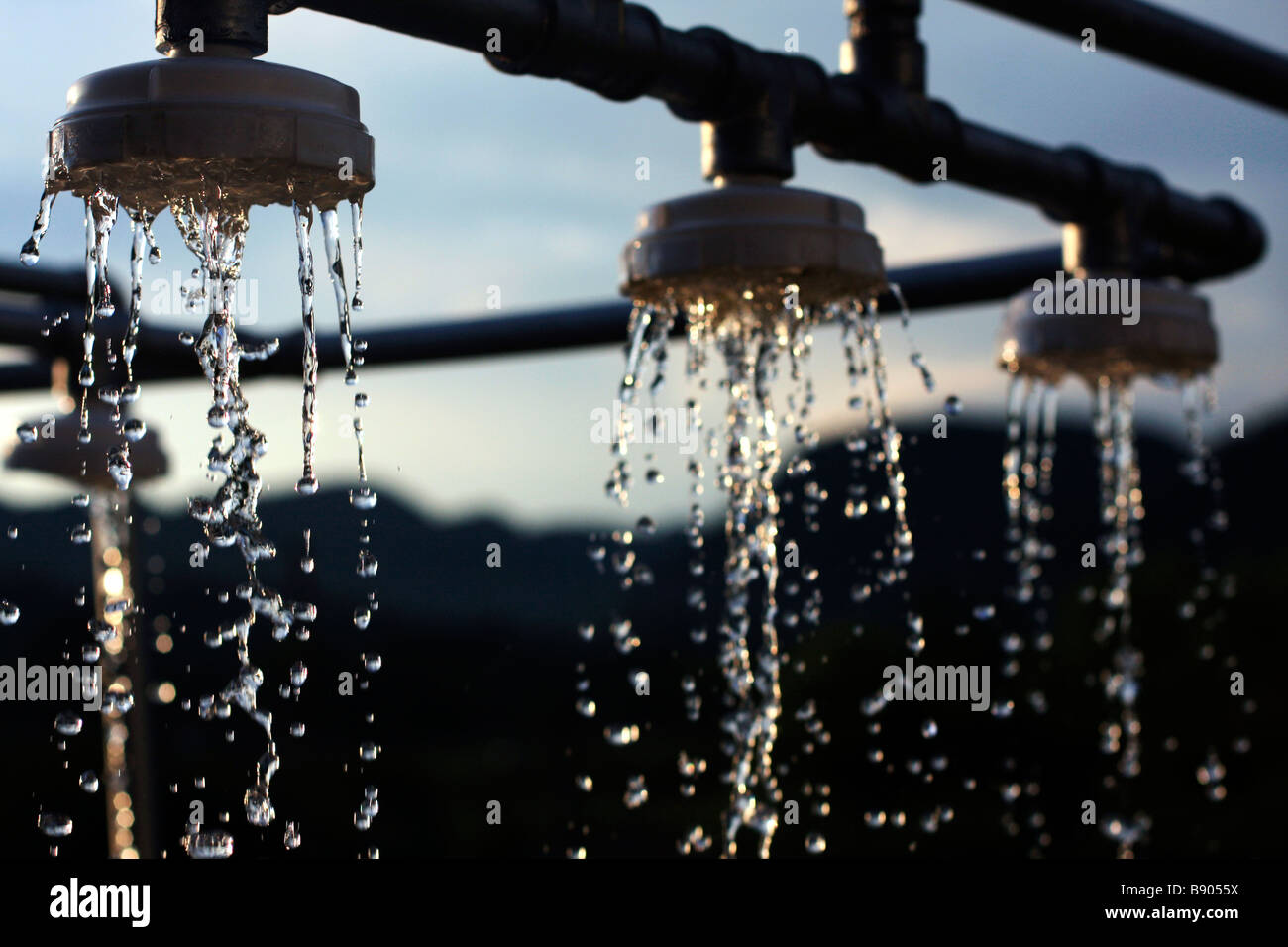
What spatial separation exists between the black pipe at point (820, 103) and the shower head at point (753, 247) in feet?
0.42

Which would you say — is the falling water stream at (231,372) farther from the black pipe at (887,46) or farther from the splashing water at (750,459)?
the black pipe at (887,46)

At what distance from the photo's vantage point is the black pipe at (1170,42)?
1.75 meters

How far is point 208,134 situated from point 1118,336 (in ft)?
4.35

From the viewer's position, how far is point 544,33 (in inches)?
50.4

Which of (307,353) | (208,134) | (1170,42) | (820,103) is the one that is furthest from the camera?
(1170,42)

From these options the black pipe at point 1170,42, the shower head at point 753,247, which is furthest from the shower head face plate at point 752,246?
the black pipe at point 1170,42

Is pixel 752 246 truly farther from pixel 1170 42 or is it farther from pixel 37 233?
pixel 1170 42

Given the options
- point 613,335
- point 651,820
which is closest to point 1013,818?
point 651,820

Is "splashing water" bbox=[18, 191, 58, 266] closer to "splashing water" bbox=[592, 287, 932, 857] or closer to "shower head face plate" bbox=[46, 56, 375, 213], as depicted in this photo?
"shower head face plate" bbox=[46, 56, 375, 213]

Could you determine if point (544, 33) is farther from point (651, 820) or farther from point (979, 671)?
point (651, 820)

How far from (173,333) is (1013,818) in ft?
30.7

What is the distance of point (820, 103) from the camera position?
63.4 inches

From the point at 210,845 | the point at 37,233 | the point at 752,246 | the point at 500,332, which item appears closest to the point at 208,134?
the point at 37,233

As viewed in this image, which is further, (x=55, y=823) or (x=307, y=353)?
(x=55, y=823)
